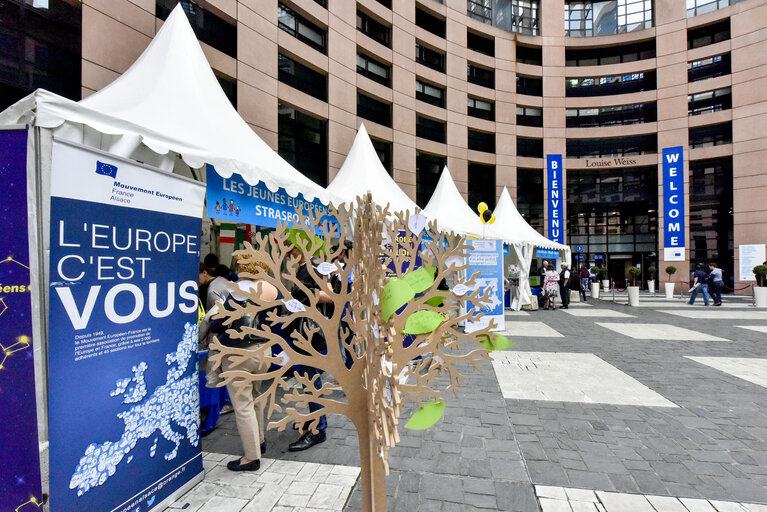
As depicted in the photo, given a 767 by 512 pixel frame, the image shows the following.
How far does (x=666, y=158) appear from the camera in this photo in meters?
19.4

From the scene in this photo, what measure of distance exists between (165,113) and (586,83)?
1178 inches

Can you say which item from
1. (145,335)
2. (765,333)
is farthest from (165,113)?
(765,333)

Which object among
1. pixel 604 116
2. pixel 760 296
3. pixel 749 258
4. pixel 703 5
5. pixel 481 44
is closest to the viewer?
pixel 760 296

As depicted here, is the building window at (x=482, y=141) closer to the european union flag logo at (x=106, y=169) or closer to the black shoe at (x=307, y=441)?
the black shoe at (x=307, y=441)

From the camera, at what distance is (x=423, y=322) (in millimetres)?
1838

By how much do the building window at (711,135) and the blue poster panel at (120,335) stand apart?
30563 mm

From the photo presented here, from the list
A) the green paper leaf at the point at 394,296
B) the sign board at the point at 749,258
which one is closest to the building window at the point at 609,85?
the sign board at the point at 749,258

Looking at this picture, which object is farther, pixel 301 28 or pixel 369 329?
pixel 301 28

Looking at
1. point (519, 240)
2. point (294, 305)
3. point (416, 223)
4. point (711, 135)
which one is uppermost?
point (711, 135)

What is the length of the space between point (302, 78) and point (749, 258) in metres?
24.7

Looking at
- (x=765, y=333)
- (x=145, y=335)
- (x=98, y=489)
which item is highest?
(x=145, y=335)

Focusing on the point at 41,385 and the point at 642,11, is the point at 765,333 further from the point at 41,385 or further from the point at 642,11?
the point at 642,11

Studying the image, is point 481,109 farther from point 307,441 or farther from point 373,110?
point 307,441

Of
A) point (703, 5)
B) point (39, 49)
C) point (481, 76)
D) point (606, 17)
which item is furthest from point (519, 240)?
point (703, 5)
